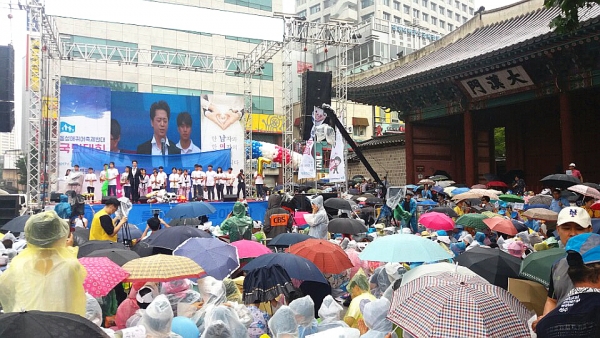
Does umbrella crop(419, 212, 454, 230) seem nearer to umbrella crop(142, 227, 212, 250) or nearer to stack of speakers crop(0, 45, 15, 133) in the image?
umbrella crop(142, 227, 212, 250)

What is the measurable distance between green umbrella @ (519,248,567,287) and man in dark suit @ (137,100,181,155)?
1909 cm

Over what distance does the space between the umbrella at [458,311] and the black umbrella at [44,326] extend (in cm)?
165

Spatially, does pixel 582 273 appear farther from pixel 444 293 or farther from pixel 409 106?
pixel 409 106

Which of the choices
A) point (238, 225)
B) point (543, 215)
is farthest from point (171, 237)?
point (543, 215)

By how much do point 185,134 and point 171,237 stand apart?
54.4 feet

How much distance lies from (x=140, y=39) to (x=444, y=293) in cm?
3023

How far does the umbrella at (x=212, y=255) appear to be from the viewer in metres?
5.28

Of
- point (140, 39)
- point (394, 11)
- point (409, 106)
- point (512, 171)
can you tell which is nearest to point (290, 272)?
point (409, 106)

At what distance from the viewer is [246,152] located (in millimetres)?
24125

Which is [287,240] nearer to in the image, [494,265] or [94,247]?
[94,247]

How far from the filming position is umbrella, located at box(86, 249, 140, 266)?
190 inches

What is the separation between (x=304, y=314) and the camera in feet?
11.3

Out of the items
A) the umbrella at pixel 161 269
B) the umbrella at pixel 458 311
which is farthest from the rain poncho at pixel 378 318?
the umbrella at pixel 161 269

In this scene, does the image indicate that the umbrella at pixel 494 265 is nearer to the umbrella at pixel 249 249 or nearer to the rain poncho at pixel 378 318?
the rain poncho at pixel 378 318
